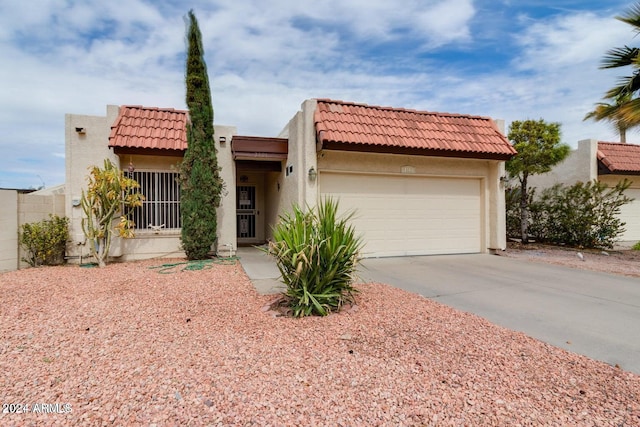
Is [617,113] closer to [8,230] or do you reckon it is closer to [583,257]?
[583,257]

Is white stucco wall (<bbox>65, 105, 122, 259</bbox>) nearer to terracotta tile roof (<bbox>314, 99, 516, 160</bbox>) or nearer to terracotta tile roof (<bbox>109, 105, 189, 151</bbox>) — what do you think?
terracotta tile roof (<bbox>109, 105, 189, 151</bbox>)

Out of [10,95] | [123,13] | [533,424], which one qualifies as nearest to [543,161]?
[533,424]

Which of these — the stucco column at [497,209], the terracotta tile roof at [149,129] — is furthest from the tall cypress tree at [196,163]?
the stucco column at [497,209]

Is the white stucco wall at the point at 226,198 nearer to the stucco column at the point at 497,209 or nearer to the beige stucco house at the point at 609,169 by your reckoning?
the stucco column at the point at 497,209

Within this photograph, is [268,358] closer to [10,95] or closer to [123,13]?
[123,13]

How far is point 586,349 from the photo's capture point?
152 inches

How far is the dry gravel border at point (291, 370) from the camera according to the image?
263cm

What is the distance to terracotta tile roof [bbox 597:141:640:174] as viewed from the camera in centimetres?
1440

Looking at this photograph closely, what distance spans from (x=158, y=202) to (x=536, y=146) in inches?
510

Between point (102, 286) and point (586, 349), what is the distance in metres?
7.72

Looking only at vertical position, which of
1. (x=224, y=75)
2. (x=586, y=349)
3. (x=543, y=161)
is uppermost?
(x=224, y=75)

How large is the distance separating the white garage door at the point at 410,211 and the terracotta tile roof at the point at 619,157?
24.3ft

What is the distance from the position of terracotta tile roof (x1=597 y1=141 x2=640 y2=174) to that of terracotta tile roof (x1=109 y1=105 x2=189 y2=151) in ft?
53.6

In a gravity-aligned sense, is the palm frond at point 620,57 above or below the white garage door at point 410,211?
above
